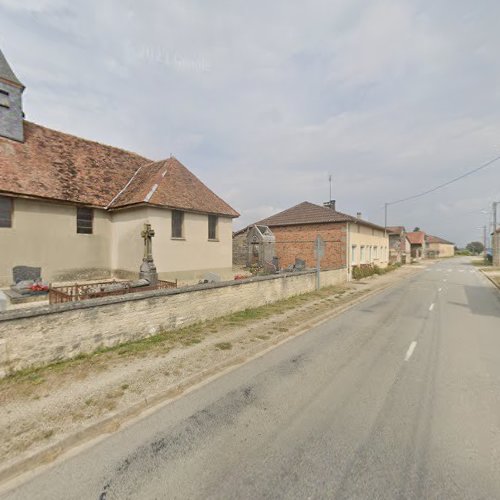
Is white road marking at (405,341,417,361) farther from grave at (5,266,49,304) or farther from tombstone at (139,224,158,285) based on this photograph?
grave at (5,266,49,304)

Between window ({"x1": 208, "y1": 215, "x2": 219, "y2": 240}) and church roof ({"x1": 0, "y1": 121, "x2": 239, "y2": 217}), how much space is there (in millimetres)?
605

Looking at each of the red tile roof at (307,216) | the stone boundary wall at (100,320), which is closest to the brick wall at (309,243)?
the red tile roof at (307,216)

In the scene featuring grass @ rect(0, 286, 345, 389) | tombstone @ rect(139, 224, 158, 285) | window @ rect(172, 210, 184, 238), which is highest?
window @ rect(172, 210, 184, 238)

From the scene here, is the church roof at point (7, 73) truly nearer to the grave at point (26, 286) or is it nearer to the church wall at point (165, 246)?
the church wall at point (165, 246)

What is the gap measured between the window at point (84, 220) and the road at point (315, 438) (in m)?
13.0

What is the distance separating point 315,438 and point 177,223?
13.6 meters

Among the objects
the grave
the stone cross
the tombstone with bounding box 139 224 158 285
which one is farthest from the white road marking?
the grave

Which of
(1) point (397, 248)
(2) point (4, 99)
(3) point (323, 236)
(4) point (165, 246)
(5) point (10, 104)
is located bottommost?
(4) point (165, 246)

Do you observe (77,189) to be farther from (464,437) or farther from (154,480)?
(464,437)

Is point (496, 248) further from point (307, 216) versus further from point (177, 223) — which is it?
point (177, 223)

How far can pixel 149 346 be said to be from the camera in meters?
6.43

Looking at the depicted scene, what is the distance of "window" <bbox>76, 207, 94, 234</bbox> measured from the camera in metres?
14.5

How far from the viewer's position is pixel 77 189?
14.4m

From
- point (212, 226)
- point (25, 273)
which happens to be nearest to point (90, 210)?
point (25, 273)
